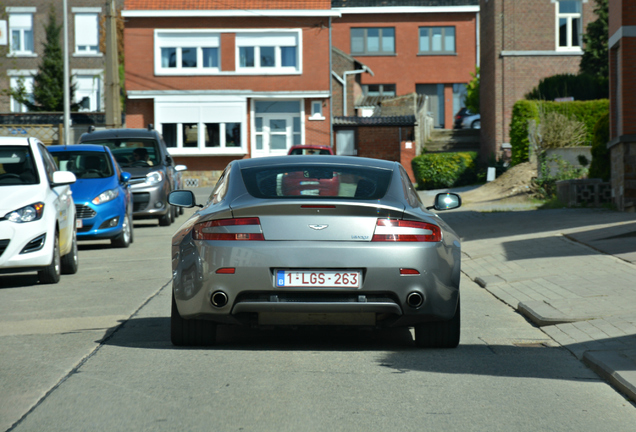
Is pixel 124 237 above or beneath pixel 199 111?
beneath

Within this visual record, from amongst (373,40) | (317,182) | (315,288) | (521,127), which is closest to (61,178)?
(317,182)

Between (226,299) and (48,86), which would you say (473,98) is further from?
(226,299)

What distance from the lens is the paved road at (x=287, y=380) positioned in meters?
4.71

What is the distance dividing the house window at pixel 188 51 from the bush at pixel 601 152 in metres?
25.9

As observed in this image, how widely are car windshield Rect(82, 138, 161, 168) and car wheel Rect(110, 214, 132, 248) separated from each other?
4.45m

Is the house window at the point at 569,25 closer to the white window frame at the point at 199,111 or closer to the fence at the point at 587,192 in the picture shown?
the white window frame at the point at 199,111

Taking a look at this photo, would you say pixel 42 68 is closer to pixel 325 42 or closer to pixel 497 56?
pixel 325 42

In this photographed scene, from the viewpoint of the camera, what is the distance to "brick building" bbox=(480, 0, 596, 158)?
116ft

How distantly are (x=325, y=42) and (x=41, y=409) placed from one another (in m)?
39.0

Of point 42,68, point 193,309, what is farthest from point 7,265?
point 42,68

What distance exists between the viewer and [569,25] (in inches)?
1459

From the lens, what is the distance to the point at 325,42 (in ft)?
140

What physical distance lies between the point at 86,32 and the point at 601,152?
1544 inches

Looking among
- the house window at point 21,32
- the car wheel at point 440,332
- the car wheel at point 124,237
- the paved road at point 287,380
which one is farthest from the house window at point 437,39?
the car wheel at point 440,332
